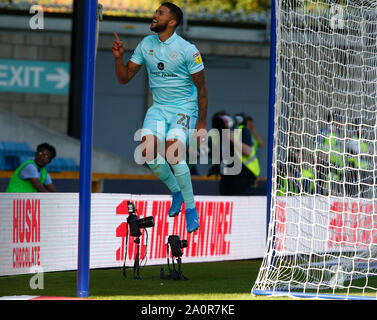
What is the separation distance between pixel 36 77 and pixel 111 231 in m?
12.8

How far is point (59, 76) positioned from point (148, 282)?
14.1 m

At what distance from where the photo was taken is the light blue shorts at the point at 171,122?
21.5 feet

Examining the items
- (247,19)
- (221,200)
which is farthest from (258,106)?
(221,200)

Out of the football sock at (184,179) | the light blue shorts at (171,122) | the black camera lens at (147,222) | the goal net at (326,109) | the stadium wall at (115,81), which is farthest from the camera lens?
the stadium wall at (115,81)

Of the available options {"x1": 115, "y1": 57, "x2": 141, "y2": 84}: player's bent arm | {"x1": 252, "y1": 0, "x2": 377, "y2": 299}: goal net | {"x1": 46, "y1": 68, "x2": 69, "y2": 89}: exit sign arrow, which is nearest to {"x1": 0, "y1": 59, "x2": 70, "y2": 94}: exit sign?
{"x1": 46, "y1": 68, "x2": 69, "y2": 89}: exit sign arrow

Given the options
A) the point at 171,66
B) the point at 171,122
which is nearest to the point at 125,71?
the point at 171,66

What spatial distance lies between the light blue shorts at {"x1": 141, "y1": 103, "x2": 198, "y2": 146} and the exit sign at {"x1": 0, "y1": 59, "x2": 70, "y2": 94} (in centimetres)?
1380

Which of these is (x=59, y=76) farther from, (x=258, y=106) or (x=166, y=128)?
(x=166, y=128)

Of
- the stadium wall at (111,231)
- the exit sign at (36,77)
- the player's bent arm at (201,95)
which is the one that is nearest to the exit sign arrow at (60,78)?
the exit sign at (36,77)

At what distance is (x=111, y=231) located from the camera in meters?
8.23

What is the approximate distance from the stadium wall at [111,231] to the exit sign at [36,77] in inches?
440

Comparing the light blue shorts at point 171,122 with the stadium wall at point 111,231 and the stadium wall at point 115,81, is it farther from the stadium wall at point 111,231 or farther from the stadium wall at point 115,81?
the stadium wall at point 115,81

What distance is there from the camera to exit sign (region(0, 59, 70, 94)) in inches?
789

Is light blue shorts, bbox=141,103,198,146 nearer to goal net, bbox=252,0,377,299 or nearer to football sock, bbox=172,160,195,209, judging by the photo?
football sock, bbox=172,160,195,209
